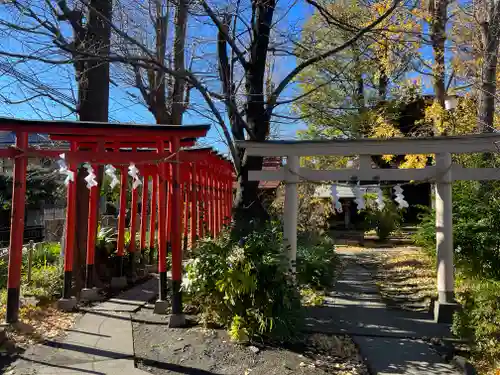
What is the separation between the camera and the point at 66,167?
6051 mm

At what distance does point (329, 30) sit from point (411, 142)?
338cm

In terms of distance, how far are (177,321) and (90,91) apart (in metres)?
5.41

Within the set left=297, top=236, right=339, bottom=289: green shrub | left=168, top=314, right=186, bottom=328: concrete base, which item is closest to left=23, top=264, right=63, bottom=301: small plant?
left=168, top=314, right=186, bottom=328: concrete base

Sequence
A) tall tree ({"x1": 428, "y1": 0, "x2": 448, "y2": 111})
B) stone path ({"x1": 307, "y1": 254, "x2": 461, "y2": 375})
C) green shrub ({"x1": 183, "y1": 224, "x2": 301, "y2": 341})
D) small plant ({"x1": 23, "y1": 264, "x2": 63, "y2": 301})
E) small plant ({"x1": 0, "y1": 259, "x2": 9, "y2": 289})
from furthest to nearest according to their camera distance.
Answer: tall tree ({"x1": 428, "y1": 0, "x2": 448, "y2": 111}), small plant ({"x1": 0, "y1": 259, "x2": 9, "y2": 289}), small plant ({"x1": 23, "y1": 264, "x2": 63, "y2": 301}), green shrub ({"x1": 183, "y1": 224, "x2": 301, "y2": 341}), stone path ({"x1": 307, "y1": 254, "x2": 461, "y2": 375})

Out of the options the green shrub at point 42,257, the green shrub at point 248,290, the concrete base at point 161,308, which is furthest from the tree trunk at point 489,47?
the green shrub at point 42,257

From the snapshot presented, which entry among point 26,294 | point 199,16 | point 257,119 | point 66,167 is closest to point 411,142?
point 257,119

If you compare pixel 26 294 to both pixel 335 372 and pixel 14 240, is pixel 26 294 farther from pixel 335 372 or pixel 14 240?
pixel 335 372

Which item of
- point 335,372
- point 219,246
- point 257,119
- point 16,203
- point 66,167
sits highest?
point 257,119

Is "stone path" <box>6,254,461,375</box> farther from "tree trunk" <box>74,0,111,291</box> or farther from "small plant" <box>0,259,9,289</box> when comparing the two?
"small plant" <box>0,259,9,289</box>

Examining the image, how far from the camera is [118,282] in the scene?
8.95m

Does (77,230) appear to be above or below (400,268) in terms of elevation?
above

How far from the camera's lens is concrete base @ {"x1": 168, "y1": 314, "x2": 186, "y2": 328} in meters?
6.11

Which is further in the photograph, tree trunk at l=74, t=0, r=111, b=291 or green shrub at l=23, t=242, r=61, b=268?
green shrub at l=23, t=242, r=61, b=268

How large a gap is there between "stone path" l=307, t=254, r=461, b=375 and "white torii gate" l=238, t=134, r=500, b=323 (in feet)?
1.97
